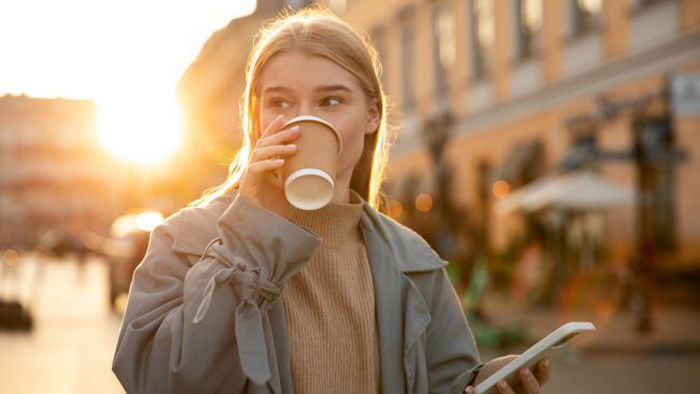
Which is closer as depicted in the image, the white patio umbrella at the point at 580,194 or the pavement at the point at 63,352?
the pavement at the point at 63,352

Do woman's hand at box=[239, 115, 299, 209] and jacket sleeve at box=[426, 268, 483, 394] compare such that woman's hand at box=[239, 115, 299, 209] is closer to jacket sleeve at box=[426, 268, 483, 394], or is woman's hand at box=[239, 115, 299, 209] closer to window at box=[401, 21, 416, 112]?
jacket sleeve at box=[426, 268, 483, 394]

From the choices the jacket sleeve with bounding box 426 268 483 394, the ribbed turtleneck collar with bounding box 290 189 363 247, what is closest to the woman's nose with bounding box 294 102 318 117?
the ribbed turtleneck collar with bounding box 290 189 363 247

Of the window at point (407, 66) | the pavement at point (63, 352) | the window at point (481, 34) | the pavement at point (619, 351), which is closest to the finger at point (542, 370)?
the pavement at point (619, 351)

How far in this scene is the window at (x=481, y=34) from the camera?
3012cm

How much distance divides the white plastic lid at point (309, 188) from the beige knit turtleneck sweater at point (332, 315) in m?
0.19

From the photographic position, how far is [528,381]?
7.97ft

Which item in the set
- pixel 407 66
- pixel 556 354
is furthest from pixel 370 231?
pixel 407 66

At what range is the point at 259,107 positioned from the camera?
252cm

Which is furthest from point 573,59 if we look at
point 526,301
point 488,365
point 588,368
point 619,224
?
point 488,365

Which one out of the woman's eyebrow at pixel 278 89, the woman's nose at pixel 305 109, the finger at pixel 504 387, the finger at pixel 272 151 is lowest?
the finger at pixel 504 387

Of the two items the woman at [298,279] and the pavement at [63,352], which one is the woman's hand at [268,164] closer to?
the woman at [298,279]

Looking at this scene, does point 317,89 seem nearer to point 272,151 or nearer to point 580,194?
point 272,151

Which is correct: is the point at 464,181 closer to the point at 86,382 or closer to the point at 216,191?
the point at 86,382

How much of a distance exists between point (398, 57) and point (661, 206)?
18683mm
